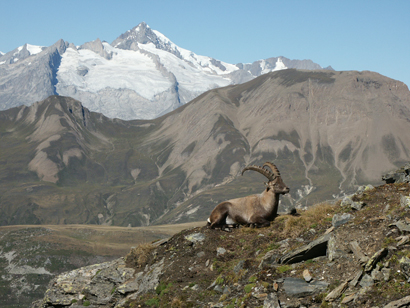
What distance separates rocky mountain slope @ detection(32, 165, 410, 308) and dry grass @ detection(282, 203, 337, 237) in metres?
0.05

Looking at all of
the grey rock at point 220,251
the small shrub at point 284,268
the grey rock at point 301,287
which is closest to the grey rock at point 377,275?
the grey rock at point 301,287

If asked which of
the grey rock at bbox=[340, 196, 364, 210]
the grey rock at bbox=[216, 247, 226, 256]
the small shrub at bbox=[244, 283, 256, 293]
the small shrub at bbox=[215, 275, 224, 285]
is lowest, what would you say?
the small shrub at bbox=[215, 275, 224, 285]

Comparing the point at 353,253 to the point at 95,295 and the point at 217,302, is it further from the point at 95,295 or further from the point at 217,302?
the point at 95,295

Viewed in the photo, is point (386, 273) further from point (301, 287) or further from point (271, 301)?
point (271, 301)

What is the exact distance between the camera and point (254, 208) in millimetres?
25391

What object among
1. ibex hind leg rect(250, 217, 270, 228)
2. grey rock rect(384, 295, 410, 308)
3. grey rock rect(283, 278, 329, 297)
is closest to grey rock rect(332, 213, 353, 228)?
grey rock rect(283, 278, 329, 297)

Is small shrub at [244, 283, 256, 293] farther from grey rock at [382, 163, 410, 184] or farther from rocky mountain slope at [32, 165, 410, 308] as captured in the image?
grey rock at [382, 163, 410, 184]

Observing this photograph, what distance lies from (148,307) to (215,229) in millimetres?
6815

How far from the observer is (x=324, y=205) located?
911 inches

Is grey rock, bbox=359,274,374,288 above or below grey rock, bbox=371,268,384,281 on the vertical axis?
below

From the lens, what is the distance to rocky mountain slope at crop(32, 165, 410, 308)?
47.2ft

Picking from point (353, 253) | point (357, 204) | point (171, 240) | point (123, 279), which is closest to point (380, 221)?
point (353, 253)

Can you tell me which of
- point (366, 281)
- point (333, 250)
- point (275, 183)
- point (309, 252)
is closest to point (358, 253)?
point (333, 250)

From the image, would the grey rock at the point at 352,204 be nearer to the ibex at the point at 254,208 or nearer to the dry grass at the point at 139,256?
the ibex at the point at 254,208
